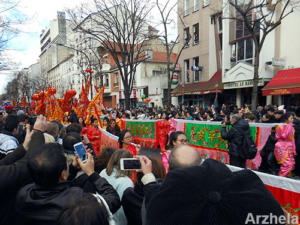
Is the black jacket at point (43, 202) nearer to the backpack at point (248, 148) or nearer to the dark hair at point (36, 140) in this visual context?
the dark hair at point (36, 140)

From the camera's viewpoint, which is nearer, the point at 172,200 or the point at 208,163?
the point at 172,200

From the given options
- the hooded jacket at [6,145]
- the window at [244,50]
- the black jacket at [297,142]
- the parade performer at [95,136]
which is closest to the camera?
the hooded jacket at [6,145]

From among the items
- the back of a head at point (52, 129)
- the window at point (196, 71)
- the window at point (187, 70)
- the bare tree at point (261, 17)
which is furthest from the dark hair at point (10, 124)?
the window at point (187, 70)

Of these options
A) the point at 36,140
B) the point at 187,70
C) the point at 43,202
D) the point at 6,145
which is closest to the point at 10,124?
the point at 6,145

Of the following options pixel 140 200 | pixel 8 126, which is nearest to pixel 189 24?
pixel 8 126

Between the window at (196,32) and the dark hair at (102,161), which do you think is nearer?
the dark hair at (102,161)

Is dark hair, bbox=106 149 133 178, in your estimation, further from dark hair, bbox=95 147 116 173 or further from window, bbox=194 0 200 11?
window, bbox=194 0 200 11

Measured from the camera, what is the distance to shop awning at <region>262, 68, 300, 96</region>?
1164cm

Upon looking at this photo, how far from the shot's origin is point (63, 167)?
1.76 m

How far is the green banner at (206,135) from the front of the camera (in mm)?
6434

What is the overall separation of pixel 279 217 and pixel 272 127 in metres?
5.08

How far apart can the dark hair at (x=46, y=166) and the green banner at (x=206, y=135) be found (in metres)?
5.41

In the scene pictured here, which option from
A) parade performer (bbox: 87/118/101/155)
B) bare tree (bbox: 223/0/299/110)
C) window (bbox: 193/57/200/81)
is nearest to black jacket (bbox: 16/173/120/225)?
parade performer (bbox: 87/118/101/155)

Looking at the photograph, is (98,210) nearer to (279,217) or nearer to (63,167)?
(63,167)
